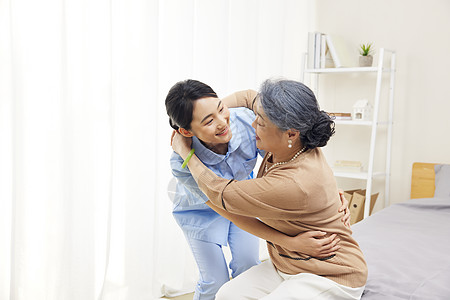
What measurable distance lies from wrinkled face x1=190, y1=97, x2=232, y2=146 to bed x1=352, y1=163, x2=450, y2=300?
697 millimetres

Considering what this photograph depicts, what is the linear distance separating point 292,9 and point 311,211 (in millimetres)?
2520

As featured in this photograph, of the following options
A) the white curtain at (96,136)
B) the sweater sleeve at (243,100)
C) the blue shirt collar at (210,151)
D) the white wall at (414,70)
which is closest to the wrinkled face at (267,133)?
the blue shirt collar at (210,151)

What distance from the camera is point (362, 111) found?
10.7 feet

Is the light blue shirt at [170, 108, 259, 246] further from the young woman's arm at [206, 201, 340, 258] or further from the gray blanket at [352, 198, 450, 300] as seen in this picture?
the gray blanket at [352, 198, 450, 300]

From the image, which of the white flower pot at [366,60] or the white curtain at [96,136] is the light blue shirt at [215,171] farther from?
the white flower pot at [366,60]

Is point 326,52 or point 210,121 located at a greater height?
point 326,52

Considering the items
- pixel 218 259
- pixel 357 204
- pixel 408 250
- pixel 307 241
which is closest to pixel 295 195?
pixel 307 241

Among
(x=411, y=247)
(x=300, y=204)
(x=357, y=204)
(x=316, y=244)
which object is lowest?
(x=357, y=204)

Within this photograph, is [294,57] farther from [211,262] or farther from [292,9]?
[211,262]

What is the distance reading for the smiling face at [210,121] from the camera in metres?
1.52

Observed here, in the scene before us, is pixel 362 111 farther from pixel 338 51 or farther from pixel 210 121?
pixel 210 121

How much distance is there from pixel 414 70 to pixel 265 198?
7.86 feet

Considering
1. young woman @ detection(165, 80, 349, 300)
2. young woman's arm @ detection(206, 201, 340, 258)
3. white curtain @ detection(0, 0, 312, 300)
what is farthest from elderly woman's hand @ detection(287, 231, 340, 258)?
white curtain @ detection(0, 0, 312, 300)

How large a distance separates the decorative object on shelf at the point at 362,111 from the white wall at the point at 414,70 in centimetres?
21
